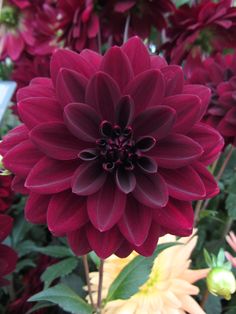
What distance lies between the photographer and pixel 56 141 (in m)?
0.34

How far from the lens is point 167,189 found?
34 cm

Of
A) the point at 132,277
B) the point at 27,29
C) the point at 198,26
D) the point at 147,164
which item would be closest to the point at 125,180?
the point at 147,164

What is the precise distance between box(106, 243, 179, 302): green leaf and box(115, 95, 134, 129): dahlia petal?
0.17 metres

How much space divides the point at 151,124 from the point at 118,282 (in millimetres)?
219

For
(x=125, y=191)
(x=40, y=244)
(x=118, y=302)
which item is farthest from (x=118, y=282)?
(x=40, y=244)

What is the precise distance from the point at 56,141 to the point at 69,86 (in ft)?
0.13

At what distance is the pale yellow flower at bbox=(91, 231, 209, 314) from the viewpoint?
49 centimetres

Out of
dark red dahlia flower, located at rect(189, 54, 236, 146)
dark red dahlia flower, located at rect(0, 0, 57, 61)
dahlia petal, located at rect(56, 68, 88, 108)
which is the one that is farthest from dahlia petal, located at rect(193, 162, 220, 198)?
dark red dahlia flower, located at rect(0, 0, 57, 61)

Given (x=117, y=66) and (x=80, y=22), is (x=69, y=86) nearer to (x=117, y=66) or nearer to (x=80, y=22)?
(x=117, y=66)

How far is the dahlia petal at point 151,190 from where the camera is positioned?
0.33 metres

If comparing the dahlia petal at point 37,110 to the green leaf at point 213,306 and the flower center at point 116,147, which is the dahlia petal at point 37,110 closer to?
the flower center at point 116,147

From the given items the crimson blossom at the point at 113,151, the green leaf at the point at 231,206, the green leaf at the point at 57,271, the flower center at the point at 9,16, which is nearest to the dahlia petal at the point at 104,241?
the crimson blossom at the point at 113,151

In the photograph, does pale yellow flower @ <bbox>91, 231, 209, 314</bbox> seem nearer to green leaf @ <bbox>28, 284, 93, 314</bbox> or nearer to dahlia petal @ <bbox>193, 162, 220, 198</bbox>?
green leaf @ <bbox>28, 284, 93, 314</bbox>

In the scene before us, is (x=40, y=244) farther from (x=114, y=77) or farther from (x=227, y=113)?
(x=114, y=77)
